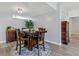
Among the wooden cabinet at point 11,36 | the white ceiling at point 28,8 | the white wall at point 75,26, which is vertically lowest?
the wooden cabinet at point 11,36

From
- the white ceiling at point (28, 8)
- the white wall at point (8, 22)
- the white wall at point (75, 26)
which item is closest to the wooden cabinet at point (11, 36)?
the white wall at point (8, 22)

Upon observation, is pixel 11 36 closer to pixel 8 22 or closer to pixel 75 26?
pixel 8 22

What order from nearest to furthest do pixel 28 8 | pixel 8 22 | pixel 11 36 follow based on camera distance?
pixel 28 8 < pixel 8 22 < pixel 11 36

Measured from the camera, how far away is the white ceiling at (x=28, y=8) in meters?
2.29

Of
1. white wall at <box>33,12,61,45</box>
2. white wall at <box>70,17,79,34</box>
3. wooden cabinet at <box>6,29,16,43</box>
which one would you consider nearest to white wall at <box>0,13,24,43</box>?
wooden cabinet at <box>6,29,16,43</box>

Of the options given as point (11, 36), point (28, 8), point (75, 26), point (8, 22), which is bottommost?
point (11, 36)

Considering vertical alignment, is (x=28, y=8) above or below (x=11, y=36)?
above

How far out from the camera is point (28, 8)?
99.0 inches

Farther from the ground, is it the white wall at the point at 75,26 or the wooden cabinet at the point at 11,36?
the white wall at the point at 75,26

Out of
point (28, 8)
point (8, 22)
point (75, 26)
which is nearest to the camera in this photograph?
point (28, 8)

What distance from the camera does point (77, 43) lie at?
3.87 m

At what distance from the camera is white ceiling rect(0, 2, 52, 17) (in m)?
2.29

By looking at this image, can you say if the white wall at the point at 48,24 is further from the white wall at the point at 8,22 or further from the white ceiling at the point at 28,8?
the white wall at the point at 8,22

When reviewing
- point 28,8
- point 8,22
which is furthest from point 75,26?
point 8,22
